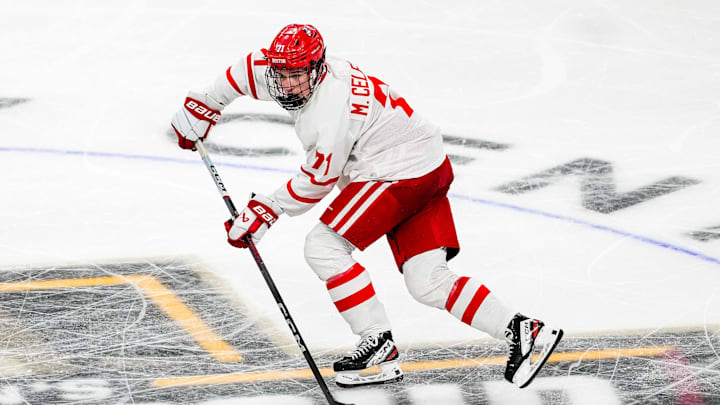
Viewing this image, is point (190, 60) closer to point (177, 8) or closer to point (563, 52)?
point (177, 8)

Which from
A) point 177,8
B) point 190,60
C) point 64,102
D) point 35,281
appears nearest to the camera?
point 35,281

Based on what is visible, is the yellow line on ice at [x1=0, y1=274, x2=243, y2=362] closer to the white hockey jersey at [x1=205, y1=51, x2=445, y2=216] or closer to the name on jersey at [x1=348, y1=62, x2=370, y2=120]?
the white hockey jersey at [x1=205, y1=51, x2=445, y2=216]

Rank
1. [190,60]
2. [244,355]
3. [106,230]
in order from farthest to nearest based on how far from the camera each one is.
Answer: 1. [190,60]
2. [106,230]
3. [244,355]

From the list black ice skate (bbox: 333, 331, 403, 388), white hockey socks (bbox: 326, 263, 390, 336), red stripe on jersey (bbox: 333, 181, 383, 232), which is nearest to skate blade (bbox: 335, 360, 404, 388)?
black ice skate (bbox: 333, 331, 403, 388)

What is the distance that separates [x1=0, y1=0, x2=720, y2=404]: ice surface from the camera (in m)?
3.47

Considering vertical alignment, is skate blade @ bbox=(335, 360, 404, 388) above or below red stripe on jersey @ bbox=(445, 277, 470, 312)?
below

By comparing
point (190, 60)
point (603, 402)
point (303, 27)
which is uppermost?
point (303, 27)

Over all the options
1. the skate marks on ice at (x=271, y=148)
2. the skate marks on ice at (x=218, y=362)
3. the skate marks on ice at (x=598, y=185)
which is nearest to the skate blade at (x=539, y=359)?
the skate marks on ice at (x=218, y=362)

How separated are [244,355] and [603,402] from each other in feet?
3.76

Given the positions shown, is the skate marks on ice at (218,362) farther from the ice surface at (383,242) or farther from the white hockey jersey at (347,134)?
the white hockey jersey at (347,134)

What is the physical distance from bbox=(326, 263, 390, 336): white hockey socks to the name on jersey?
461 millimetres

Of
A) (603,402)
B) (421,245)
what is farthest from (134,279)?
(603,402)

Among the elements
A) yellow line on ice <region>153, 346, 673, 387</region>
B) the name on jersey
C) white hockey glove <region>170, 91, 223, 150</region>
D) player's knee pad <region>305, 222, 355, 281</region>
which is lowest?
→ yellow line on ice <region>153, 346, 673, 387</region>

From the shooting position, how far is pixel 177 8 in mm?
6891
